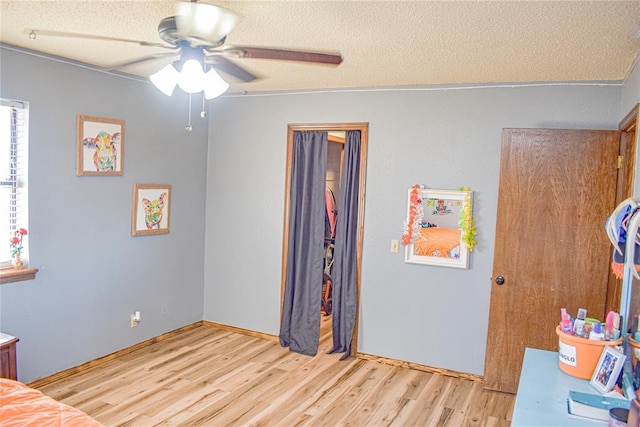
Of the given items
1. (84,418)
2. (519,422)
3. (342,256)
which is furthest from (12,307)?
(519,422)

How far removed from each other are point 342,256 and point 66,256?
→ 219cm

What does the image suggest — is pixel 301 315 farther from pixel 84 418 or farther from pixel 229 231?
pixel 84 418

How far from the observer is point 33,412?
76.3 inches

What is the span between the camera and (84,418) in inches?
76.2

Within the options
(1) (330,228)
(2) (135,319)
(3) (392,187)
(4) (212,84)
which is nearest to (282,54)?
(4) (212,84)

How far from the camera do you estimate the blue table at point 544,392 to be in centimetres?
166

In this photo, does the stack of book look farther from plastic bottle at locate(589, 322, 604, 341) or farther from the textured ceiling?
the textured ceiling

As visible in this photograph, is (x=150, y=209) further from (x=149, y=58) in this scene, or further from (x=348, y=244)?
(x=149, y=58)

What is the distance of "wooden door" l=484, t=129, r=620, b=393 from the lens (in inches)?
131

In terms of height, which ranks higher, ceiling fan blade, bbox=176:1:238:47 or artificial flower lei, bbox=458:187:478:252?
ceiling fan blade, bbox=176:1:238:47

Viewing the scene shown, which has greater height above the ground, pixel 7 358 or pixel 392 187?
pixel 392 187

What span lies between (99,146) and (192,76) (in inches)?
79.5

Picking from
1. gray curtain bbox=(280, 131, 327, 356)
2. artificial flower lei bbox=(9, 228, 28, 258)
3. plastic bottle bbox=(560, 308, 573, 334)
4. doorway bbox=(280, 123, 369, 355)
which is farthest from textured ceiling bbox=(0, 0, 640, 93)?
plastic bottle bbox=(560, 308, 573, 334)

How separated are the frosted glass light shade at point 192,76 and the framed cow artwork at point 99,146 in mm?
1835
